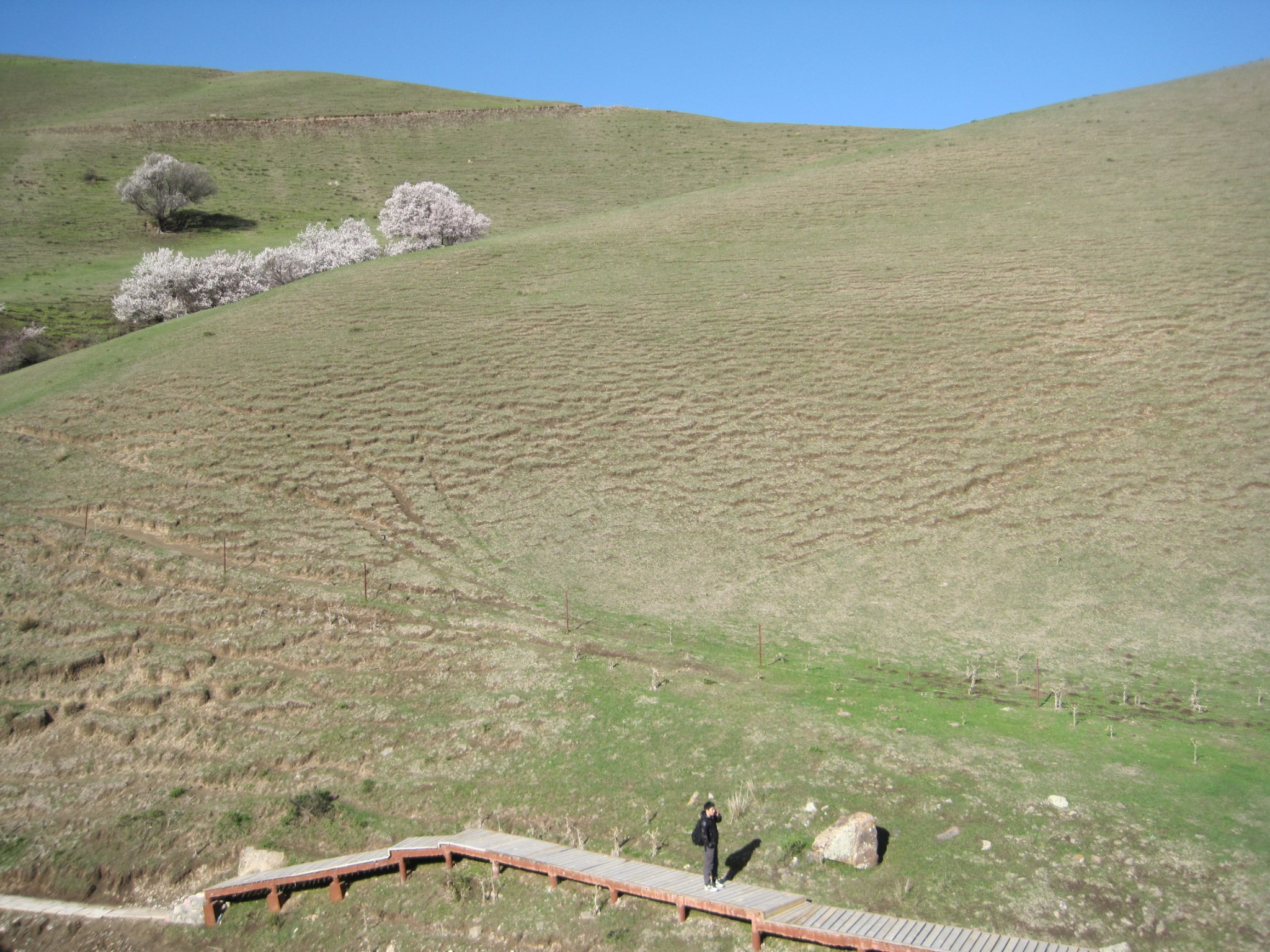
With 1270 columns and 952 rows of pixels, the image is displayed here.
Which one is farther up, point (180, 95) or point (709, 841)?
point (180, 95)

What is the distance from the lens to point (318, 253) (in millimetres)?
48094

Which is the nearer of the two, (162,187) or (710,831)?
(710,831)

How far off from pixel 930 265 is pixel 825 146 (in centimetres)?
3845

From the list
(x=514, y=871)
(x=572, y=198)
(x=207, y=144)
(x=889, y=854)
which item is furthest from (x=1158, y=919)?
(x=207, y=144)

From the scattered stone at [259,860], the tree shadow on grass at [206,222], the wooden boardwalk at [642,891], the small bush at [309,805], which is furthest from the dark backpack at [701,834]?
the tree shadow on grass at [206,222]

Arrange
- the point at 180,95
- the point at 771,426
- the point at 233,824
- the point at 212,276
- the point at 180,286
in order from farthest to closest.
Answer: the point at 180,95
the point at 212,276
the point at 180,286
the point at 771,426
the point at 233,824

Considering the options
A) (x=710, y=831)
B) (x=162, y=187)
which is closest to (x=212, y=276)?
(x=162, y=187)

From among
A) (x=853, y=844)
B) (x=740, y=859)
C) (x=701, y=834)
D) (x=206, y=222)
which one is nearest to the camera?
(x=701, y=834)

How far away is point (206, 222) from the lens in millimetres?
61656

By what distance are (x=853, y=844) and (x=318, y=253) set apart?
4539cm

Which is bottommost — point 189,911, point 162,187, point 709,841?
point 189,911

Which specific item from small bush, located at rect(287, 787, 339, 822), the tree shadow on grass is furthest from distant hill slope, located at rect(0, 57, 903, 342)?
small bush, located at rect(287, 787, 339, 822)

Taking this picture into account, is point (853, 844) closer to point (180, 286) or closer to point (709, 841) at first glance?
point (709, 841)

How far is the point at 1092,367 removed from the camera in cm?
2766
